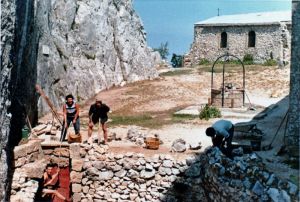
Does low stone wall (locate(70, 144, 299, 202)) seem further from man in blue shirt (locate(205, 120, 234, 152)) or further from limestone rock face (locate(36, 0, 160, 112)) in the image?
limestone rock face (locate(36, 0, 160, 112))

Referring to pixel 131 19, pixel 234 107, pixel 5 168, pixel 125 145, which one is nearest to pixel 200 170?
pixel 125 145

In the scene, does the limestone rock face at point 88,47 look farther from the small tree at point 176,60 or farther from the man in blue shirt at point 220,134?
the small tree at point 176,60

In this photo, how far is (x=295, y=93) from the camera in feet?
44.4

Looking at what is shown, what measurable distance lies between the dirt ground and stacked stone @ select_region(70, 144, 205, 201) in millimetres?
646

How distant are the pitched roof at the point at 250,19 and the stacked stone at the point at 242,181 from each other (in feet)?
103

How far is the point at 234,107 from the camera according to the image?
24219mm

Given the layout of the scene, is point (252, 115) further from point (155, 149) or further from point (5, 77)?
point (5, 77)

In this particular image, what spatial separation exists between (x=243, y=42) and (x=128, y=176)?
31.0 meters

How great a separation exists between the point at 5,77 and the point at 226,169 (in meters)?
6.50

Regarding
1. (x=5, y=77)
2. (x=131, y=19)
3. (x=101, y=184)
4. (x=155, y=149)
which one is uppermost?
(x=131, y=19)

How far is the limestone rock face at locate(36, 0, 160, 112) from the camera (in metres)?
23.2

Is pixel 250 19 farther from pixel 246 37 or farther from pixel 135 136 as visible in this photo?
pixel 135 136

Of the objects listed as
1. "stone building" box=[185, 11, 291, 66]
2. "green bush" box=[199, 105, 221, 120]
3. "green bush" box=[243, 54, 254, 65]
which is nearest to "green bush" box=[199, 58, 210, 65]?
"stone building" box=[185, 11, 291, 66]

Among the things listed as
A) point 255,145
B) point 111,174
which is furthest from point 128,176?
point 255,145
